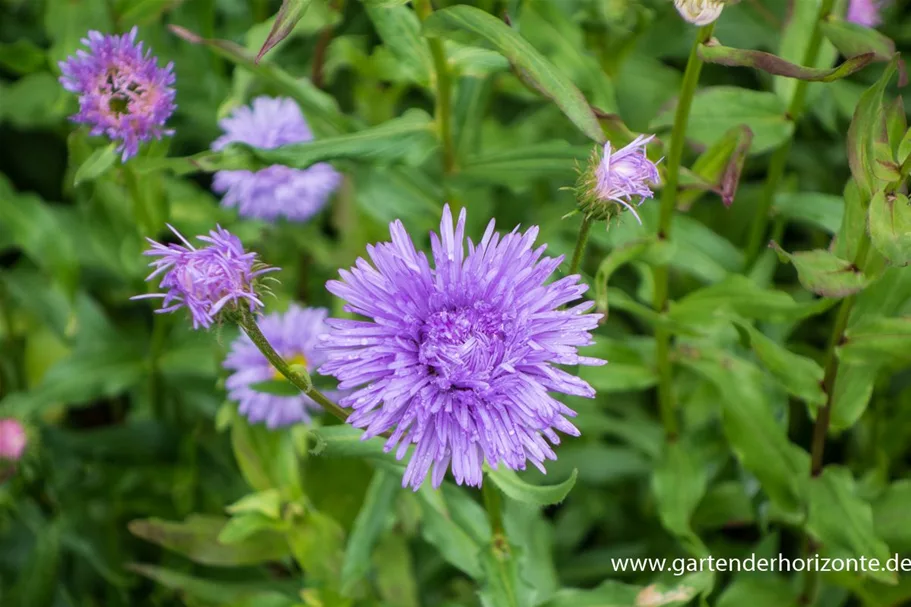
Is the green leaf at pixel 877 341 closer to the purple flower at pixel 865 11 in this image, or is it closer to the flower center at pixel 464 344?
the flower center at pixel 464 344

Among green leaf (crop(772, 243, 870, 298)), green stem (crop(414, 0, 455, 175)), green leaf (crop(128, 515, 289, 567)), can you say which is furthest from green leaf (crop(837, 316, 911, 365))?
green leaf (crop(128, 515, 289, 567))

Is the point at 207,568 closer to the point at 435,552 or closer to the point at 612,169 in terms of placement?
the point at 435,552

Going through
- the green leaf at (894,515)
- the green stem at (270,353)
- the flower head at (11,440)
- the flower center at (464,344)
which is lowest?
the flower head at (11,440)

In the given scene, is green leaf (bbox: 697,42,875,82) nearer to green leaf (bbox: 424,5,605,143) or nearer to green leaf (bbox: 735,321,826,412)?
green leaf (bbox: 424,5,605,143)

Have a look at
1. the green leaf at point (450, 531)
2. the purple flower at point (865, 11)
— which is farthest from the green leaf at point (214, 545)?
the purple flower at point (865, 11)

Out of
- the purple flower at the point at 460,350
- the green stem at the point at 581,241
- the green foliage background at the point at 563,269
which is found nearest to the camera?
the purple flower at the point at 460,350
